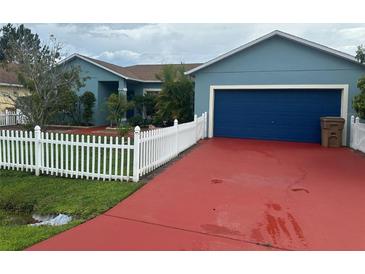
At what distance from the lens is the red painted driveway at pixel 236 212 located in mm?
3543

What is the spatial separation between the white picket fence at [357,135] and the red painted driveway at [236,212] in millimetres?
2531

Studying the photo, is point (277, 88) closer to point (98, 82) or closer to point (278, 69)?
point (278, 69)

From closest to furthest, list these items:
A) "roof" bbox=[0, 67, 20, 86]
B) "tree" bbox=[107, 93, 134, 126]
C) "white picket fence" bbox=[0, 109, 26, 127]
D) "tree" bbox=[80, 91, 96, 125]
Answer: "tree" bbox=[107, 93, 134, 126]
"white picket fence" bbox=[0, 109, 26, 127]
"tree" bbox=[80, 91, 96, 125]
"roof" bbox=[0, 67, 20, 86]

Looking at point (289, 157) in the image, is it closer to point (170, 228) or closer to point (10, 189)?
point (170, 228)

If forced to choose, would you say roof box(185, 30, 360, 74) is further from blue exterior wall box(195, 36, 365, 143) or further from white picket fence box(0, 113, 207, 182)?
white picket fence box(0, 113, 207, 182)

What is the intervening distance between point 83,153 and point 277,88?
375 inches

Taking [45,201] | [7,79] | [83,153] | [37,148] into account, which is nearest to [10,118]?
[7,79]

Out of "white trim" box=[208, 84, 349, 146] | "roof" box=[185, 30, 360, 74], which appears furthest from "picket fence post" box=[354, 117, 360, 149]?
"roof" box=[185, 30, 360, 74]

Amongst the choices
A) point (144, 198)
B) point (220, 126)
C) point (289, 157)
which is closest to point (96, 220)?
point (144, 198)

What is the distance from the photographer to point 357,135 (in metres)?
10.9

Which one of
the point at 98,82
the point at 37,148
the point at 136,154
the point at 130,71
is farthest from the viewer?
the point at 130,71

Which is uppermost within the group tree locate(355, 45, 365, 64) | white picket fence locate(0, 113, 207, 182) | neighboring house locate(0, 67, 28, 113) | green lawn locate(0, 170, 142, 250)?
tree locate(355, 45, 365, 64)

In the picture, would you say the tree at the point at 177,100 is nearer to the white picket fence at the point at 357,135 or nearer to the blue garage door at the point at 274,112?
the blue garage door at the point at 274,112

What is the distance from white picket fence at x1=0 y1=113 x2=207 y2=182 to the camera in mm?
6184
